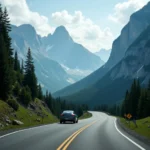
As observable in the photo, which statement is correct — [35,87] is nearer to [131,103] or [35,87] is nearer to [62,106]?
[131,103]

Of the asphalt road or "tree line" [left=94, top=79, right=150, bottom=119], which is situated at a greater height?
the asphalt road

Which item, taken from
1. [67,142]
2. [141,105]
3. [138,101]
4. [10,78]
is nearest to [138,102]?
[138,101]

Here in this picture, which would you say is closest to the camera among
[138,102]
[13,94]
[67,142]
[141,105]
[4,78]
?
[67,142]

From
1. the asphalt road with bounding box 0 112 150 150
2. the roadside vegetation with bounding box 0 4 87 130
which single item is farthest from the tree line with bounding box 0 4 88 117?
the asphalt road with bounding box 0 112 150 150

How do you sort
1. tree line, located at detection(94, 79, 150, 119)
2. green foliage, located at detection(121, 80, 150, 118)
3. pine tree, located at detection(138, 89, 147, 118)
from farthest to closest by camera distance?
pine tree, located at detection(138, 89, 147, 118) < green foliage, located at detection(121, 80, 150, 118) < tree line, located at detection(94, 79, 150, 119)

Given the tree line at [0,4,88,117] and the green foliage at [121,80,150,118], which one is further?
the green foliage at [121,80,150,118]

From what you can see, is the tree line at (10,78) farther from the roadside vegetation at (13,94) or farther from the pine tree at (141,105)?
the pine tree at (141,105)

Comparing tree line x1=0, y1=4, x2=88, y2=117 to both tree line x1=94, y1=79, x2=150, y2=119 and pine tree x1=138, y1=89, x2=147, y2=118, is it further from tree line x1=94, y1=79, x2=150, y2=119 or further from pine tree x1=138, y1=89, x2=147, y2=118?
pine tree x1=138, y1=89, x2=147, y2=118

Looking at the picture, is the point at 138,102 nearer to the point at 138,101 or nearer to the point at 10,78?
the point at 138,101

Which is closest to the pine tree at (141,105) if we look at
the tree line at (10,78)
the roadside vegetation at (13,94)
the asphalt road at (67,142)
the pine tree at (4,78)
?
the roadside vegetation at (13,94)

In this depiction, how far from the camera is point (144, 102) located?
3445 inches

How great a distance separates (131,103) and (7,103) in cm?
5816

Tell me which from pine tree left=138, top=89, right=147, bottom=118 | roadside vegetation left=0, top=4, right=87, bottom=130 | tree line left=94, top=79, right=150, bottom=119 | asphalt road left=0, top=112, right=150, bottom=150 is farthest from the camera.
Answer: pine tree left=138, top=89, right=147, bottom=118

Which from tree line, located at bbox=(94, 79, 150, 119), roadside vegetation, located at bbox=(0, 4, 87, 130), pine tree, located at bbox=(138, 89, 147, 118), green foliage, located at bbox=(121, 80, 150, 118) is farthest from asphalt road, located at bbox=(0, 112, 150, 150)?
pine tree, located at bbox=(138, 89, 147, 118)
